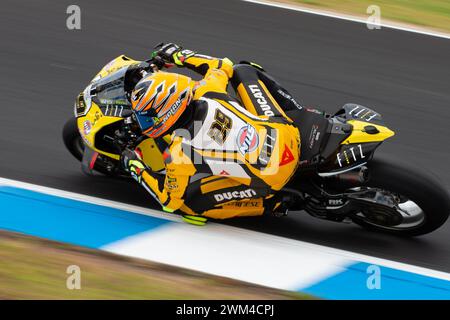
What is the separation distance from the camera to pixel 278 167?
19.9 feet

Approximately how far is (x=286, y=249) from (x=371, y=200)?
0.71 m

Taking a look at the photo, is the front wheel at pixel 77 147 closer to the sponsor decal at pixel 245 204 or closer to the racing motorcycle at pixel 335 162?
the racing motorcycle at pixel 335 162

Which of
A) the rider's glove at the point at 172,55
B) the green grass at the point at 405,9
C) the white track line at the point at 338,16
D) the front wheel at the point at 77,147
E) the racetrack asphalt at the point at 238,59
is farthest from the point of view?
the green grass at the point at 405,9

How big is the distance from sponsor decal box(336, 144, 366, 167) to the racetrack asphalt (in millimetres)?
761

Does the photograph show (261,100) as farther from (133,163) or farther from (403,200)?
(403,200)

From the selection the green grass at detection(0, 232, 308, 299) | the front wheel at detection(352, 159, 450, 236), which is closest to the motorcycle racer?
the front wheel at detection(352, 159, 450, 236)

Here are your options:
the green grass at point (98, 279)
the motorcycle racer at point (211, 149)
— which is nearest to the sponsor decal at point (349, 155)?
the motorcycle racer at point (211, 149)

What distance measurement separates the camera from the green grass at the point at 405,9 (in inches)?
427

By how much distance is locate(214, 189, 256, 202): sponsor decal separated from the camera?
6246 mm

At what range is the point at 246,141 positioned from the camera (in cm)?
609

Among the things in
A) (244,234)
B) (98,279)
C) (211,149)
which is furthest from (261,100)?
(98,279)

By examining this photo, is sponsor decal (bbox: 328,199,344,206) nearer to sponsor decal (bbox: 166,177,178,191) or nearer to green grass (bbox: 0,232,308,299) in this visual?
green grass (bbox: 0,232,308,299)
